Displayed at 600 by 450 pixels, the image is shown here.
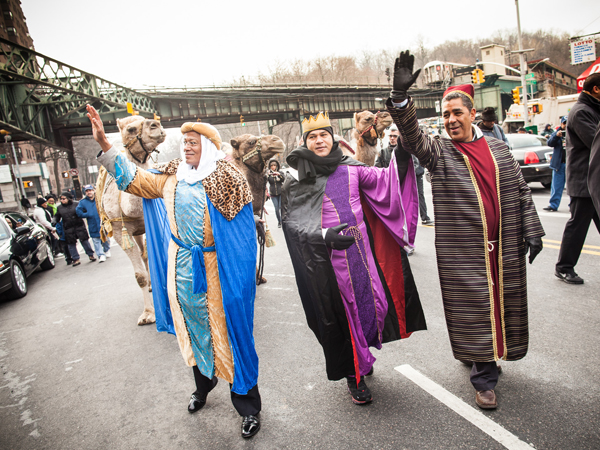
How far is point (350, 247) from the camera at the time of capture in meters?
2.72

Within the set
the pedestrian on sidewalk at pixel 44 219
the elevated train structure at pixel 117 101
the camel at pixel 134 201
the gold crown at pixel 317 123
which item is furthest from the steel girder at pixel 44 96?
the gold crown at pixel 317 123

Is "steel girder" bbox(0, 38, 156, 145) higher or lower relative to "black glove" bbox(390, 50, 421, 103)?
higher

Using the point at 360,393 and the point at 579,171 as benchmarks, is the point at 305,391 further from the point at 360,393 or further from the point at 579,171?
the point at 579,171

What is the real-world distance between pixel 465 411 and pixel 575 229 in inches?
112

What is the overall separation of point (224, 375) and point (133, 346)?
2.24m

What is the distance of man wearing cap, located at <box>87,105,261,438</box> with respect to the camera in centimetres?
263

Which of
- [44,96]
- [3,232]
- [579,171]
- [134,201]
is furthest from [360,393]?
[44,96]

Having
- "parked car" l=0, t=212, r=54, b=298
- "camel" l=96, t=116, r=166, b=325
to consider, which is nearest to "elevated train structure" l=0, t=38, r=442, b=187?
"parked car" l=0, t=212, r=54, b=298

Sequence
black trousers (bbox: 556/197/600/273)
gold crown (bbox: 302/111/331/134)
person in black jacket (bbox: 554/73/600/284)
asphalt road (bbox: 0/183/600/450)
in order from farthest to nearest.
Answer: black trousers (bbox: 556/197/600/273) → person in black jacket (bbox: 554/73/600/284) → gold crown (bbox: 302/111/331/134) → asphalt road (bbox: 0/183/600/450)

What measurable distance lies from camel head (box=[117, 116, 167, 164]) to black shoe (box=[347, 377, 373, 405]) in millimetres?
3635

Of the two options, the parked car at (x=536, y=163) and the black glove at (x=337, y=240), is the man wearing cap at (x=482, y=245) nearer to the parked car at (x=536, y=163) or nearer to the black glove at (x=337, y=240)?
the black glove at (x=337, y=240)

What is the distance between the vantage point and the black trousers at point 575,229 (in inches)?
164

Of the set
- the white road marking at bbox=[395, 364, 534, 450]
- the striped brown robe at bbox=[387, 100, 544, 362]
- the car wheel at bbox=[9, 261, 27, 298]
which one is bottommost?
the white road marking at bbox=[395, 364, 534, 450]

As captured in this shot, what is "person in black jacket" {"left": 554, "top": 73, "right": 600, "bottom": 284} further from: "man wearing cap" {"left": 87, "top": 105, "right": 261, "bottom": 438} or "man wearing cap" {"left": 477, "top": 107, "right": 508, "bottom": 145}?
"man wearing cap" {"left": 87, "top": 105, "right": 261, "bottom": 438}
